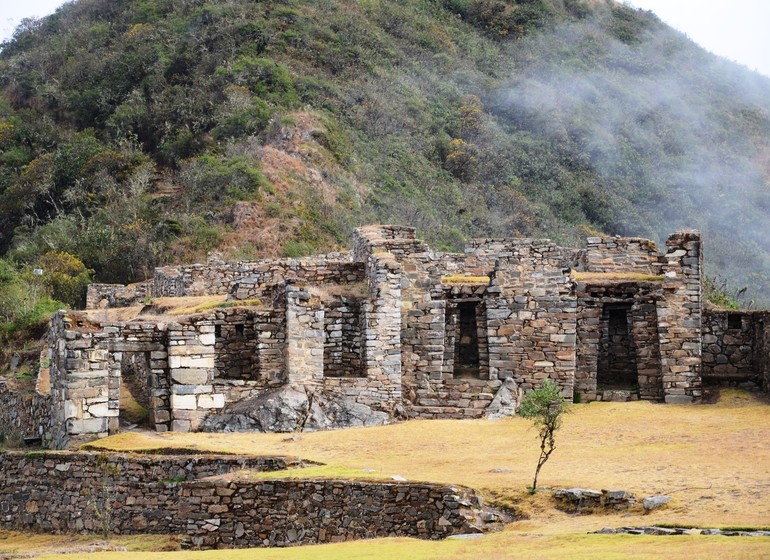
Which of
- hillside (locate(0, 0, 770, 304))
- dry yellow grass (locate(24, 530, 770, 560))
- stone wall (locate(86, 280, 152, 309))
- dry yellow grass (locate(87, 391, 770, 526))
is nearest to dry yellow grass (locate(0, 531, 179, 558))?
dry yellow grass (locate(24, 530, 770, 560))

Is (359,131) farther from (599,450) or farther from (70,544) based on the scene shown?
(70,544)

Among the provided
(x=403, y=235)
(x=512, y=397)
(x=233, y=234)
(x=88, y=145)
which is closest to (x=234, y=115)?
(x=88, y=145)

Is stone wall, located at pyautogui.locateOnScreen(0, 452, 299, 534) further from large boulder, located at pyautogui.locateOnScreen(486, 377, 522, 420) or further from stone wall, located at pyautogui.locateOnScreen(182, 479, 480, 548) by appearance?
large boulder, located at pyautogui.locateOnScreen(486, 377, 522, 420)

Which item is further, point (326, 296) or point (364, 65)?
point (364, 65)

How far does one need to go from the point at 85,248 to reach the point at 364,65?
3328 cm

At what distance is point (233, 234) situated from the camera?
6019 centimetres

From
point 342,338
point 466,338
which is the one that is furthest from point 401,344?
point 466,338

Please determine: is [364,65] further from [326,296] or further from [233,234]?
[326,296]

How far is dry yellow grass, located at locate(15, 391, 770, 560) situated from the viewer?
20.0 m

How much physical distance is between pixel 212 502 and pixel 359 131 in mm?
56829

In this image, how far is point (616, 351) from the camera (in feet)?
118

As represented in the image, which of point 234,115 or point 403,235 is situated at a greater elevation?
point 234,115

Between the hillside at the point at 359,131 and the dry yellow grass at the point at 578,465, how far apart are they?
2687cm

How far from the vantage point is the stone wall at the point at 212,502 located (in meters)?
23.1
